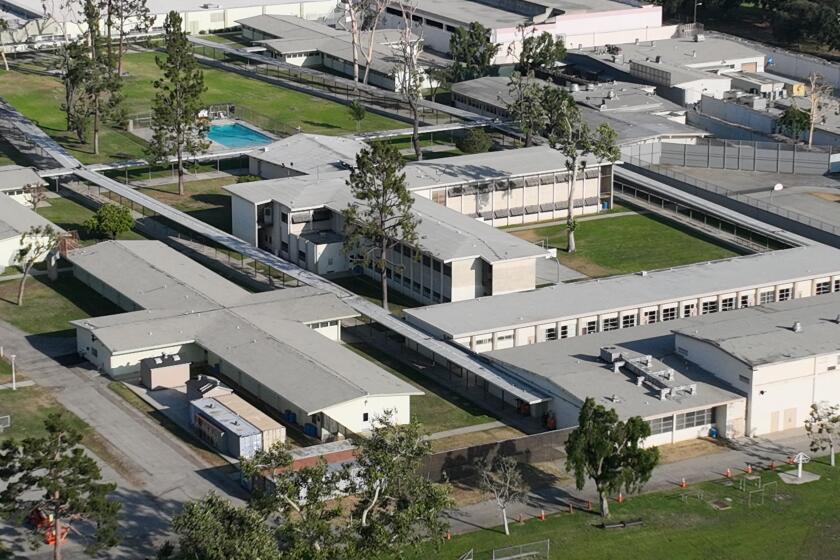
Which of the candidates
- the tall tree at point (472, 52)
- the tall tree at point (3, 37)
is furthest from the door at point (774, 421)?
the tall tree at point (3, 37)

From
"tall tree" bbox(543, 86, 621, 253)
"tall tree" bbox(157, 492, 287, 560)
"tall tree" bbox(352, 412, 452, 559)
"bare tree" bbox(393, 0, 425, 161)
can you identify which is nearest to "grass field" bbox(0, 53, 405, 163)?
"bare tree" bbox(393, 0, 425, 161)

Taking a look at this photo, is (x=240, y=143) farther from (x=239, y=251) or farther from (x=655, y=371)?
(x=655, y=371)

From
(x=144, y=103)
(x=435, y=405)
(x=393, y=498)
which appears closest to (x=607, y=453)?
(x=393, y=498)

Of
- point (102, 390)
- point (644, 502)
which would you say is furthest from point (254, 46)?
point (644, 502)

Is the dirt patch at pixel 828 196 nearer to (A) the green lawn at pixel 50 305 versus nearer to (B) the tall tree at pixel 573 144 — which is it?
(B) the tall tree at pixel 573 144

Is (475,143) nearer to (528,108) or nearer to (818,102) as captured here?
(528,108)

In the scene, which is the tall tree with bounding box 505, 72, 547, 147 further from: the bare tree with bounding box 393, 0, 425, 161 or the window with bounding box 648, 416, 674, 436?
the window with bounding box 648, 416, 674, 436
